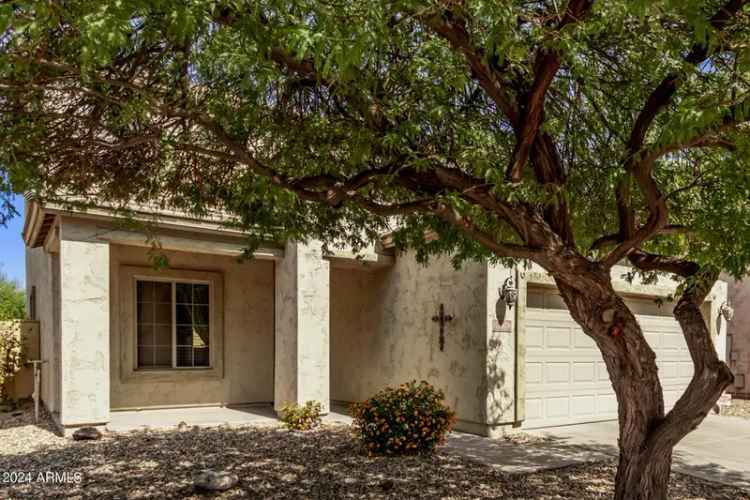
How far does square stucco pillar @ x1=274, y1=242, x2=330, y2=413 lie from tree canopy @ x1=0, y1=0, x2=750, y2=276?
3.71 m

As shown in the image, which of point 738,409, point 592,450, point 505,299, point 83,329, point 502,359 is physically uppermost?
point 505,299

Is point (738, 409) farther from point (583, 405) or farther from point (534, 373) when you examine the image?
point (534, 373)

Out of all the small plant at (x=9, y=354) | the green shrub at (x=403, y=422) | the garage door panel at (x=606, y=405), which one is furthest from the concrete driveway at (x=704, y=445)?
the small plant at (x=9, y=354)

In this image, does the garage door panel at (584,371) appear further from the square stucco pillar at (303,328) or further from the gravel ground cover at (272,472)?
the square stucco pillar at (303,328)

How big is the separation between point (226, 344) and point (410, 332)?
3.73 meters

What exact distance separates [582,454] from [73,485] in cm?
612

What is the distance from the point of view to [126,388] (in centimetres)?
1037

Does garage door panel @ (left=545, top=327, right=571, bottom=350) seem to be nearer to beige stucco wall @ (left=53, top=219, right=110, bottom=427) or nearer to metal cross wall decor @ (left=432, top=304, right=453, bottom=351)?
metal cross wall decor @ (left=432, top=304, right=453, bottom=351)

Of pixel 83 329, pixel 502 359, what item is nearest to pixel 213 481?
pixel 83 329

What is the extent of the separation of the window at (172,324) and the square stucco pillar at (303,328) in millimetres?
2113

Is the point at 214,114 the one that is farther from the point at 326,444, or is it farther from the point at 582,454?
the point at 582,454

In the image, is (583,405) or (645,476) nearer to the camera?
(645,476)

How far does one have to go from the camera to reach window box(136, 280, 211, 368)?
35.5ft

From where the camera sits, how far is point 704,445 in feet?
27.8
